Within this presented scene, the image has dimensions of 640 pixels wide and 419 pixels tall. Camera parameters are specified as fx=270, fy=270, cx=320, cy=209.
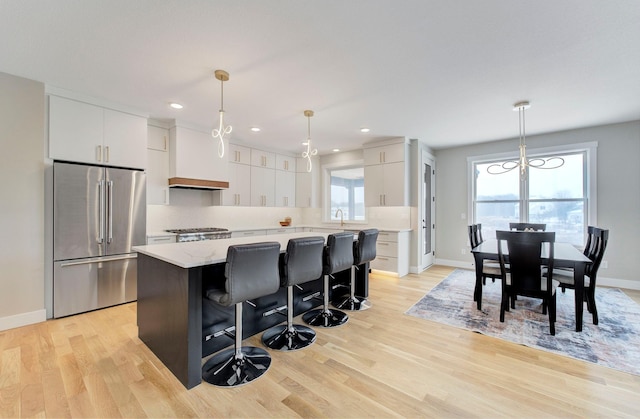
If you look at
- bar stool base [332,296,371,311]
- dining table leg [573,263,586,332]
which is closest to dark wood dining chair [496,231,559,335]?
dining table leg [573,263,586,332]

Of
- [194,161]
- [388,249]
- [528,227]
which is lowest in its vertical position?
[388,249]

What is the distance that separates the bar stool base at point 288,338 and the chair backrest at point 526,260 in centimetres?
222

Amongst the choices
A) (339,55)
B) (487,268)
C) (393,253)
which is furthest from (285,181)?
(487,268)

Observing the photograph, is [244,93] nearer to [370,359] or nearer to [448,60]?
[448,60]

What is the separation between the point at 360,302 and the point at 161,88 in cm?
352

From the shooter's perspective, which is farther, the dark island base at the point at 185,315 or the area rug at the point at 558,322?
the area rug at the point at 558,322

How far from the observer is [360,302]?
3547 millimetres

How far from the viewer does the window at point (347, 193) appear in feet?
20.5

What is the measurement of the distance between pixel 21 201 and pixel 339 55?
143 inches

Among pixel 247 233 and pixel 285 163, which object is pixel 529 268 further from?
pixel 285 163

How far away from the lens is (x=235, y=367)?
2068 mm

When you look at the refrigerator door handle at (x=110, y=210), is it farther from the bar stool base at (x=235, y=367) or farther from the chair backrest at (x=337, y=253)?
the chair backrest at (x=337, y=253)

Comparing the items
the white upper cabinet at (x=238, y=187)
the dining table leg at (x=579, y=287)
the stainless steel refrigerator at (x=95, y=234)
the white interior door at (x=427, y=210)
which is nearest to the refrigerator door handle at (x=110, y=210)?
the stainless steel refrigerator at (x=95, y=234)

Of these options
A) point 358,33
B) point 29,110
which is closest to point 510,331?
point 358,33
